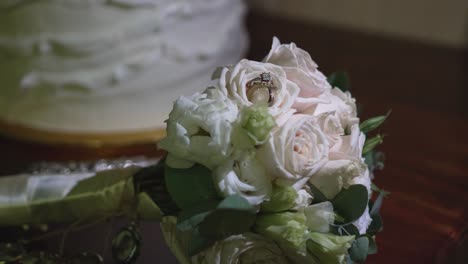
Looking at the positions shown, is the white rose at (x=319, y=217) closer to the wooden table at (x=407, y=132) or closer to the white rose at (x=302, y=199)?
the white rose at (x=302, y=199)

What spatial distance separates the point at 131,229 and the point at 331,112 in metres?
0.24

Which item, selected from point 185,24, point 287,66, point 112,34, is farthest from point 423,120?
point 287,66

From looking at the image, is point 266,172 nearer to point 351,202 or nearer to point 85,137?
point 351,202

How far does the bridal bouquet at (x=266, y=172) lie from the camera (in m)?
0.50

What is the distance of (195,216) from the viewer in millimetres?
505

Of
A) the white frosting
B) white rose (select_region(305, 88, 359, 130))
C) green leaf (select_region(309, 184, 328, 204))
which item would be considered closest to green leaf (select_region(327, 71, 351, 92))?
white rose (select_region(305, 88, 359, 130))

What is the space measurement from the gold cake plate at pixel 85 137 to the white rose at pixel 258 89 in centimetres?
58

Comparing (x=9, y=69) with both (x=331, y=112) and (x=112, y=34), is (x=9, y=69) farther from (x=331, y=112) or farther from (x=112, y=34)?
(x=331, y=112)

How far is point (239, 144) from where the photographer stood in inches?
19.6

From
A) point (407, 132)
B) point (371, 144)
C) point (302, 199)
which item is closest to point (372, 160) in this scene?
point (371, 144)

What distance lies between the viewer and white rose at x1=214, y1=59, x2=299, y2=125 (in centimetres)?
52

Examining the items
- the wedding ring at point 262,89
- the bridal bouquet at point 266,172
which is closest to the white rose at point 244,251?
the bridal bouquet at point 266,172

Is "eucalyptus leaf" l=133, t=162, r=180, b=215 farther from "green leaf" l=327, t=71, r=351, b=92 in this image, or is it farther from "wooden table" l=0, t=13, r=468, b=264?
"green leaf" l=327, t=71, r=351, b=92

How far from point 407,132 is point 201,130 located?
69cm
